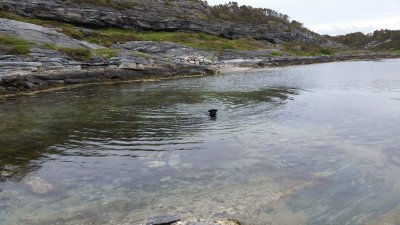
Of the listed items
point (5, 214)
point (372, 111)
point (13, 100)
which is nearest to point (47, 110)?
point (13, 100)

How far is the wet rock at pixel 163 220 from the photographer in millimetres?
11500

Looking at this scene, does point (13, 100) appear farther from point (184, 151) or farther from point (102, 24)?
point (102, 24)

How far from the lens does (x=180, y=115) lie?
30.2m

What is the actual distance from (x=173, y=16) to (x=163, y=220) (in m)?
106

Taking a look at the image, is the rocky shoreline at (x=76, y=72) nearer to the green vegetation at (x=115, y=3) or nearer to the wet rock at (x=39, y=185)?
the wet rock at (x=39, y=185)

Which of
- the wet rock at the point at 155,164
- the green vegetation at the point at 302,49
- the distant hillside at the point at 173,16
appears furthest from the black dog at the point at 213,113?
the green vegetation at the point at 302,49

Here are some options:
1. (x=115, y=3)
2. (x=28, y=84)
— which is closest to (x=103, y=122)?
(x=28, y=84)

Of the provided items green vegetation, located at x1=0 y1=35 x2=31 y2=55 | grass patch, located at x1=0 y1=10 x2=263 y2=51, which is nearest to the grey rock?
green vegetation, located at x1=0 y1=35 x2=31 y2=55

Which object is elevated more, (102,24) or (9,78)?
(102,24)

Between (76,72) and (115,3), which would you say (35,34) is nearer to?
(76,72)

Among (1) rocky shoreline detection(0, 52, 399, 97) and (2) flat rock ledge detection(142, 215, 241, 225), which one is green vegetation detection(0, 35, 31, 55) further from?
(2) flat rock ledge detection(142, 215, 241, 225)

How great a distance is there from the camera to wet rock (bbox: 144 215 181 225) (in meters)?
11.5

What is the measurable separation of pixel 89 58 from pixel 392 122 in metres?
43.5

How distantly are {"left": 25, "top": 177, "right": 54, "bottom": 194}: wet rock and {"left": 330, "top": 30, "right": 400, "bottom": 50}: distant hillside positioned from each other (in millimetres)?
173026
